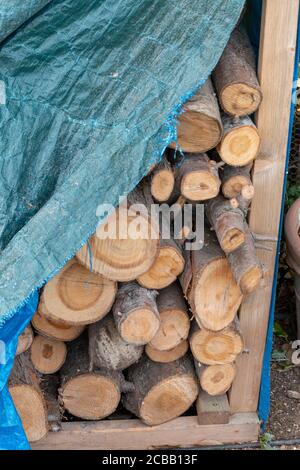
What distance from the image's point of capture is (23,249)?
7.59 ft

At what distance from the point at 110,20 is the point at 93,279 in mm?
950

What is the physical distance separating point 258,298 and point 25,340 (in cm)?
99

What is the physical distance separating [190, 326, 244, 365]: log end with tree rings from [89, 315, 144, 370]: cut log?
0.79 ft

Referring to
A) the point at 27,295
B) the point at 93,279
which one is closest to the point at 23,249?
the point at 27,295

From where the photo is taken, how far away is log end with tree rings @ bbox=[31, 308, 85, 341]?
2906 mm

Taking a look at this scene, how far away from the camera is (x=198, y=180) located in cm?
268

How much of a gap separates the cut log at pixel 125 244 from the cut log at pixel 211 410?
86 centimetres

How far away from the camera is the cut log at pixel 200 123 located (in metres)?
2.59

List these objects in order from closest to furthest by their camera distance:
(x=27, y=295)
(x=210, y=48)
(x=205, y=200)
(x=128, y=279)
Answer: (x=27, y=295)
(x=210, y=48)
(x=128, y=279)
(x=205, y=200)

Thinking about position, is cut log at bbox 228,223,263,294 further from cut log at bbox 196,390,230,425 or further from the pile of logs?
cut log at bbox 196,390,230,425

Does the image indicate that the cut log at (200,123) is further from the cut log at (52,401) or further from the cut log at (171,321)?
the cut log at (52,401)

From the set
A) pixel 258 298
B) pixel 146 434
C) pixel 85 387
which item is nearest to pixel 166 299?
pixel 258 298

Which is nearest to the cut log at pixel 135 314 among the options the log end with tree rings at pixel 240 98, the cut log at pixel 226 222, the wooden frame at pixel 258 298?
the cut log at pixel 226 222
